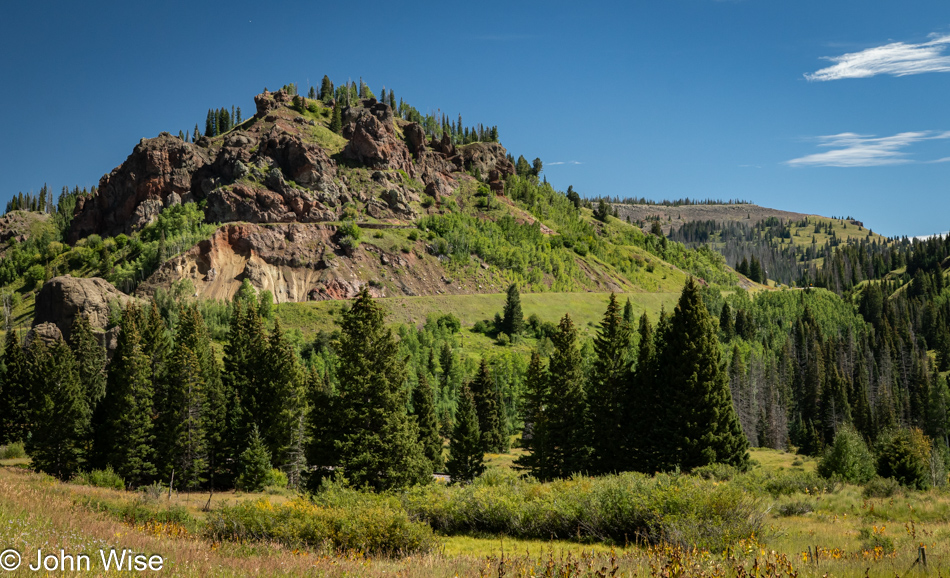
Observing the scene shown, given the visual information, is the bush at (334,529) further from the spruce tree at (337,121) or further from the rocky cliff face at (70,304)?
the spruce tree at (337,121)

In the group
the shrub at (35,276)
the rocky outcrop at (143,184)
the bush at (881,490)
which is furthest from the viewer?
the rocky outcrop at (143,184)

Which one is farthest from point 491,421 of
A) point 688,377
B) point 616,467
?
point 688,377

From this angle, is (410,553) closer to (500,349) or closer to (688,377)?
(688,377)

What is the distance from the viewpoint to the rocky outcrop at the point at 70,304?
78.8 metres

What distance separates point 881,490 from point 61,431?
49.7 metres

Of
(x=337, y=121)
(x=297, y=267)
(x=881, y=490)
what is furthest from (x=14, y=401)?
(x=337, y=121)

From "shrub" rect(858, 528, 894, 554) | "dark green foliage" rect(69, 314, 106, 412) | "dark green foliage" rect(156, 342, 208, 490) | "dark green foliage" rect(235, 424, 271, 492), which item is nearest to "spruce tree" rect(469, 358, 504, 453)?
"dark green foliage" rect(235, 424, 271, 492)

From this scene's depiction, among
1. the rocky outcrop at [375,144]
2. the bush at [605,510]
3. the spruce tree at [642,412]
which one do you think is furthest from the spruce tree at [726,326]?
the bush at [605,510]

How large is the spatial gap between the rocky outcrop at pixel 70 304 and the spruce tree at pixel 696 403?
72569mm

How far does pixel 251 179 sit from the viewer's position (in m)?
146

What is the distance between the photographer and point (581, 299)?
146 m

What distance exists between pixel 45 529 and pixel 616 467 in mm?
31668

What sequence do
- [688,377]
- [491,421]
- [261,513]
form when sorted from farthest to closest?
[491,421] → [688,377] → [261,513]

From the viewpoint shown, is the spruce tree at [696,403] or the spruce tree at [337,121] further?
the spruce tree at [337,121]
